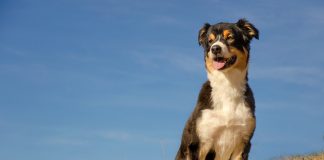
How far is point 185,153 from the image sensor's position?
1056 cm

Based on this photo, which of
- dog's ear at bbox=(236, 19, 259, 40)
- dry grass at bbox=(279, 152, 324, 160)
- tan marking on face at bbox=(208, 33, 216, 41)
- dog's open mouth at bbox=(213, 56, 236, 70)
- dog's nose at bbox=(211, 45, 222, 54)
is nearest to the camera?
dog's nose at bbox=(211, 45, 222, 54)

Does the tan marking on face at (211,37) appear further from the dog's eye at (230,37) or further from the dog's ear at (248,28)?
the dog's ear at (248,28)

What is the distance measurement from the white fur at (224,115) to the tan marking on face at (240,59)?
119 mm

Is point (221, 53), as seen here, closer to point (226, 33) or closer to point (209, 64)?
point (209, 64)

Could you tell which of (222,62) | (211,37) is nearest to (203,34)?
(211,37)

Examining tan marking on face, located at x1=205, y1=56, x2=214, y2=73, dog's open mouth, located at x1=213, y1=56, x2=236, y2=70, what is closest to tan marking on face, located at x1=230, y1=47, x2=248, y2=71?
dog's open mouth, located at x1=213, y1=56, x2=236, y2=70

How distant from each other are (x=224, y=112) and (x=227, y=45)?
125cm

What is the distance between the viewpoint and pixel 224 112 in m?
10.4

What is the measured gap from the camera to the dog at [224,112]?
33.8ft

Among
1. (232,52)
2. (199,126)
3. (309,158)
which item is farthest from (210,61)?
(309,158)

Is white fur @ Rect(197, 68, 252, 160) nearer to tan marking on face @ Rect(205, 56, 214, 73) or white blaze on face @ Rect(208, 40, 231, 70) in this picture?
tan marking on face @ Rect(205, 56, 214, 73)

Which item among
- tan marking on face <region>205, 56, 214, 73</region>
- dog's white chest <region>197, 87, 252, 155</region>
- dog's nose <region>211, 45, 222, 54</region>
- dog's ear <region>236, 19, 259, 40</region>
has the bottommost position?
dog's white chest <region>197, 87, 252, 155</region>

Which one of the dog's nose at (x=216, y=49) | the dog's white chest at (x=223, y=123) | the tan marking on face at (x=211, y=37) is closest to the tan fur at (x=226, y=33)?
the tan marking on face at (x=211, y=37)

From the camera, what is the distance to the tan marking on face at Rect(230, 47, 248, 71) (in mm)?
10151
